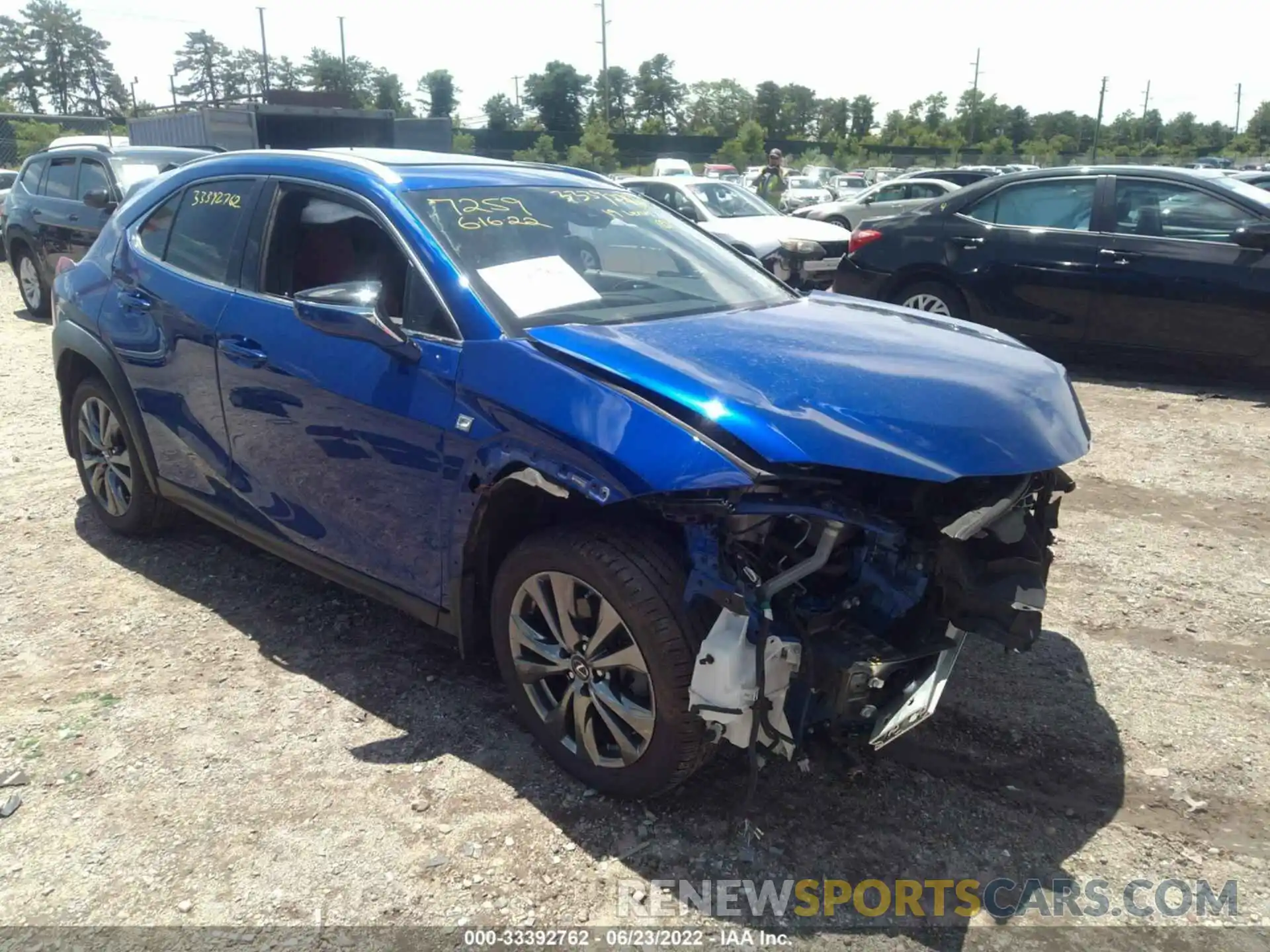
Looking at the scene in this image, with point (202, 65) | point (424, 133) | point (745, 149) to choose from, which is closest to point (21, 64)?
point (202, 65)

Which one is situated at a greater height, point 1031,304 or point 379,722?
point 1031,304

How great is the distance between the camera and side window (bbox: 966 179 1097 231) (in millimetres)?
8031

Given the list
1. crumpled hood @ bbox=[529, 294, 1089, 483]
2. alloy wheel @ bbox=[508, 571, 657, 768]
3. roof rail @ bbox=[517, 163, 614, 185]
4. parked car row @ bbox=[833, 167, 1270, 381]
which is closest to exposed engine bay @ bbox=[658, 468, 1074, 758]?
crumpled hood @ bbox=[529, 294, 1089, 483]

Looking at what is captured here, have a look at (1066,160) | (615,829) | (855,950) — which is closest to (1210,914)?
(855,950)

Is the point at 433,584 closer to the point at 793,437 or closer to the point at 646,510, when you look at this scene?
the point at 646,510

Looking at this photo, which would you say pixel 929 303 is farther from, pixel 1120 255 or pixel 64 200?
pixel 64 200

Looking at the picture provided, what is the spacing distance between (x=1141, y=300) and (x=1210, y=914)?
6.07 meters

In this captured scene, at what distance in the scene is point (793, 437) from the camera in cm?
255

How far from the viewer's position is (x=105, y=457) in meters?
4.81

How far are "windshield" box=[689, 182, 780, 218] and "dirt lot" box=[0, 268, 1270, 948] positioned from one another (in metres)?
8.89

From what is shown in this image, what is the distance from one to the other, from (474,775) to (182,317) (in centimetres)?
223

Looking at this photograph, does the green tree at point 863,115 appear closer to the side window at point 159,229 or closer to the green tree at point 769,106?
the green tree at point 769,106

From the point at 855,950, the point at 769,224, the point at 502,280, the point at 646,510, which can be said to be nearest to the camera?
the point at 855,950

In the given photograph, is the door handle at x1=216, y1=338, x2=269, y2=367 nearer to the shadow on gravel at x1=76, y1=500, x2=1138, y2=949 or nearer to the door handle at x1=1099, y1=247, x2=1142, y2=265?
the shadow on gravel at x1=76, y1=500, x2=1138, y2=949
